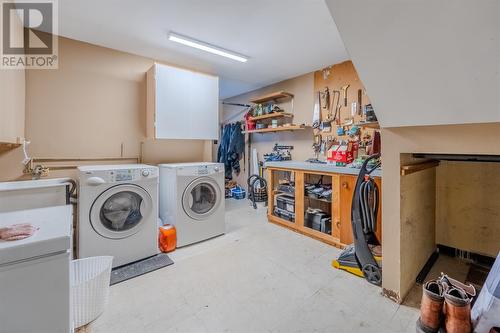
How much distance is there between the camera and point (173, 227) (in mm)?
2721

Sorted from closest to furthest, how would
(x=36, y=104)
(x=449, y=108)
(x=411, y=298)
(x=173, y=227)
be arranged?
(x=449, y=108), (x=411, y=298), (x=36, y=104), (x=173, y=227)

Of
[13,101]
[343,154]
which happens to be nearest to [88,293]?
[13,101]

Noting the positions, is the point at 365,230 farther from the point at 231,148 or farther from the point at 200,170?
the point at 231,148

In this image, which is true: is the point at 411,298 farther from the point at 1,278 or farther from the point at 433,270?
the point at 1,278

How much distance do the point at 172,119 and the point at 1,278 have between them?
2.47 metres

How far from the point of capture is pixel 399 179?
1.71 meters

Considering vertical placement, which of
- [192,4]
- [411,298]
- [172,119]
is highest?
[192,4]

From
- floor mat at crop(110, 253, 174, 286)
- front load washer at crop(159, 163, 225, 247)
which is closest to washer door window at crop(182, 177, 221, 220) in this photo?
front load washer at crop(159, 163, 225, 247)

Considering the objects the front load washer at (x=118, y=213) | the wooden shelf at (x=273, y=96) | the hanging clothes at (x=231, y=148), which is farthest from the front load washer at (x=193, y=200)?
the hanging clothes at (x=231, y=148)

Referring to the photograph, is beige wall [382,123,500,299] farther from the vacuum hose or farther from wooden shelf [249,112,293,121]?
wooden shelf [249,112,293,121]

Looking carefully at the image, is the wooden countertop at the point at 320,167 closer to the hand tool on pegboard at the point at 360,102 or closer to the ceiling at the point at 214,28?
the hand tool on pegboard at the point at 360,102

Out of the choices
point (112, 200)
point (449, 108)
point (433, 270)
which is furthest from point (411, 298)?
point (112, 200)

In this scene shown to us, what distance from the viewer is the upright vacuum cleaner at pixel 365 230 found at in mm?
1994

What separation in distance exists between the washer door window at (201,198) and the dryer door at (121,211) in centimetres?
46
